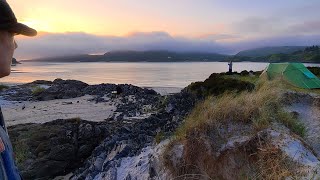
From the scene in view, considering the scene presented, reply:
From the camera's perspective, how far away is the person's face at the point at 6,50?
1.57 m

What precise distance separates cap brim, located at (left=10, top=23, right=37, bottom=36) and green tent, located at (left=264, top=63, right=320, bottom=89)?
14442 mm

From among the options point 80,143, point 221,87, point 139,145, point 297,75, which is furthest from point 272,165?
point 297,75

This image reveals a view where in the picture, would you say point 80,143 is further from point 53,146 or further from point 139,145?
point 139,145

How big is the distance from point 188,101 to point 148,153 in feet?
18.6

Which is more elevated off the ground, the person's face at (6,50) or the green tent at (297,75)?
the person's face at (6,50)

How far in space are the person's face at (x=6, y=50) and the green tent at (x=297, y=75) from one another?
1453 cm

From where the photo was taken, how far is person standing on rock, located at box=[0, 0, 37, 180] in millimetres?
1517

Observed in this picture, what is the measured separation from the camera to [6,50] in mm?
1595

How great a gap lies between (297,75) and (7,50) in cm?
1556

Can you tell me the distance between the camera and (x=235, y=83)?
1358 cm

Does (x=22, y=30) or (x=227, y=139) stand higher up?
(x=22, y=30)

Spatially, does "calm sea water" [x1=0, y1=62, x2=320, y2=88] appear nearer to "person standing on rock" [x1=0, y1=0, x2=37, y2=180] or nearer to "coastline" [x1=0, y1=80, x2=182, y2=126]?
"coastline" [x1=0, y1=80, x2=182, y2=126]

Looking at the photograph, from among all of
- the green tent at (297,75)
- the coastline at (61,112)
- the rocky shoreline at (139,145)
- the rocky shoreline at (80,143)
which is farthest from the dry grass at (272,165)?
the coastline at (61,112)

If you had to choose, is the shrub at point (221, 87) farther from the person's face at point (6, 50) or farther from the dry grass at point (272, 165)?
the person's face at point (6, 50)
